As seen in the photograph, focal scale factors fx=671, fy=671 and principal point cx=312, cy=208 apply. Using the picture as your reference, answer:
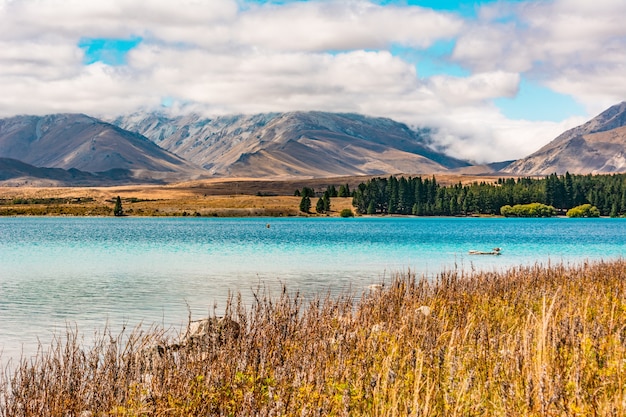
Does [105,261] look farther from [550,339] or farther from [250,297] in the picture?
[550,339]

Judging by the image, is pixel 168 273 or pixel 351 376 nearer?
pixel 351 376

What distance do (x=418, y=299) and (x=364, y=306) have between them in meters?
3.32

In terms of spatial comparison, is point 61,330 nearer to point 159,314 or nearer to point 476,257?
point 159,314

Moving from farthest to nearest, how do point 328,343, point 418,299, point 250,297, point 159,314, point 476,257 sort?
point 476,257
point 250,297
point 159,314
point 418,299
point 328,343

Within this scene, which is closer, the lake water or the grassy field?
the grassy field

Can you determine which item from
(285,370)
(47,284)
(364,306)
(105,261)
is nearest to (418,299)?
(364,306)

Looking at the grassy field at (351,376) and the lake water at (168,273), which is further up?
the grassy field at (351,376)

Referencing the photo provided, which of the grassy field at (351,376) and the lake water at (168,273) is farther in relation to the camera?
the lake water at (168,273)

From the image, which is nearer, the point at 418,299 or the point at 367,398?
the point at 367,398

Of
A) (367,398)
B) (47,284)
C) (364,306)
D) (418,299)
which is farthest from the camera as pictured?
(47,284)

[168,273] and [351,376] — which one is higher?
[351,376]

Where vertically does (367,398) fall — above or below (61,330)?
above

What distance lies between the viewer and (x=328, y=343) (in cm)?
1548

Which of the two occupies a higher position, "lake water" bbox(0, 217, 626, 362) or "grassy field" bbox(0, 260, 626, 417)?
"grassy field" bbox(0, 260, 626, 417)
